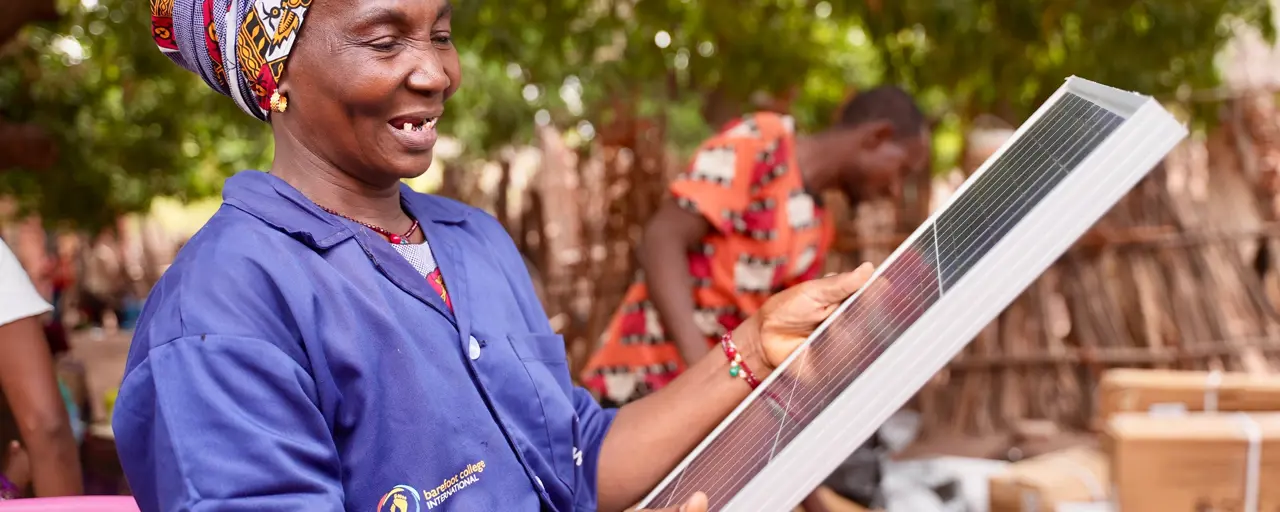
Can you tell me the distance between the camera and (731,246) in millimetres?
3305

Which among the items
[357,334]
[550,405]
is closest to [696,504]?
[550,405]

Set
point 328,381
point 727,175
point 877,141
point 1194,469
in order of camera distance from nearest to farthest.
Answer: point 328,381 → point 1194,469 → point 727,175 → point 877,141

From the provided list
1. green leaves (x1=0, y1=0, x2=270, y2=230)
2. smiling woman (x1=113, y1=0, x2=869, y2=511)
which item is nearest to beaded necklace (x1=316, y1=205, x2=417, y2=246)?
smiling woman (x1=113, y1=0, x2=869, y2=511)

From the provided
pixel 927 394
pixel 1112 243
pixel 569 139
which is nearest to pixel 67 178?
pixel 569 139

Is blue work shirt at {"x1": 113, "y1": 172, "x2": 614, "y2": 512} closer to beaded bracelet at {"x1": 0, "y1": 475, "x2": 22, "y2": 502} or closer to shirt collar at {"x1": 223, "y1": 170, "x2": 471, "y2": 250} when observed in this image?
shirt collar at {"x1": 223, "y1": 170, "x2": 471, "y2": 250}

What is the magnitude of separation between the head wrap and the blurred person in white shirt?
817 mm

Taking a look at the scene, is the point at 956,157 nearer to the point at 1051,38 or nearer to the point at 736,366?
the point at 1051,38

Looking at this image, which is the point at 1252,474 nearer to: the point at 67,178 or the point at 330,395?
the point at 330,395

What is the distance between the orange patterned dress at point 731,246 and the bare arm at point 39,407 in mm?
1547

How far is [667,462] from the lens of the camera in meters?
1.69

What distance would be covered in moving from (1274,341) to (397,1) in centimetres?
541

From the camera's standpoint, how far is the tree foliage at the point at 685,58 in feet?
15.0

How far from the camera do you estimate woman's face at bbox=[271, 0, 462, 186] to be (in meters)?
1.43

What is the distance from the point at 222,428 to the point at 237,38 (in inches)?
20.6
